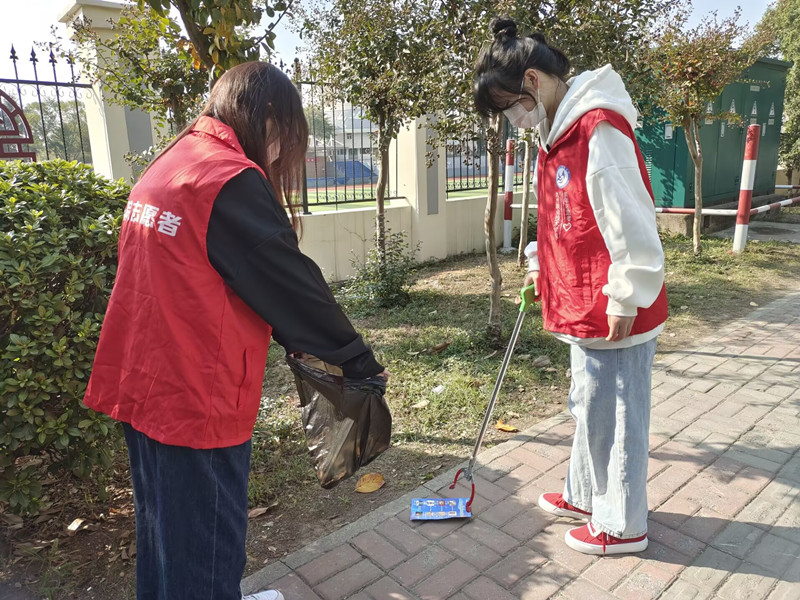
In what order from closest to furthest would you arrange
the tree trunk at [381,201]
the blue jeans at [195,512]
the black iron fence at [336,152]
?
1. the blue jeans at [195,512]
2. the tree trunk at [381,201]
3. the black iron fence at [336,152]

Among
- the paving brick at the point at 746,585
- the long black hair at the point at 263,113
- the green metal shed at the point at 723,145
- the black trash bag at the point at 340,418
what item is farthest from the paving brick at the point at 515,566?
the green metal shed at the point at 723,145

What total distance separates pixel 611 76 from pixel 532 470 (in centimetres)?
194

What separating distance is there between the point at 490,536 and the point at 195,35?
2686mm

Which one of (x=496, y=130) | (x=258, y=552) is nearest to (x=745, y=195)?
(x=496, y=130)

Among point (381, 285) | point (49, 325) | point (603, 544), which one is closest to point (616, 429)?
point (603, 544)

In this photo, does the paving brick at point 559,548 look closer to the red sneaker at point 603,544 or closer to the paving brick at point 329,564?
the red sneaker at point 603,544

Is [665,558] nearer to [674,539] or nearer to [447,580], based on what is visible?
[674,539]

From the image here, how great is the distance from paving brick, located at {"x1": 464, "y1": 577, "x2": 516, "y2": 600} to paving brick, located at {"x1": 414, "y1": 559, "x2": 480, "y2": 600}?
0.03 metres

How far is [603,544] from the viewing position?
2.52 m

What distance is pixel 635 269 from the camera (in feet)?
6.89

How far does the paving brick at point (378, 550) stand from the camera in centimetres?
252

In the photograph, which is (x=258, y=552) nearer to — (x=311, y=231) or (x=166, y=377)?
(x=166, y=377)

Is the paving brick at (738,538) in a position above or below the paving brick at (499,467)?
below

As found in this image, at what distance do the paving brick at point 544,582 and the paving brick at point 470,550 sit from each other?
0.17 meters
